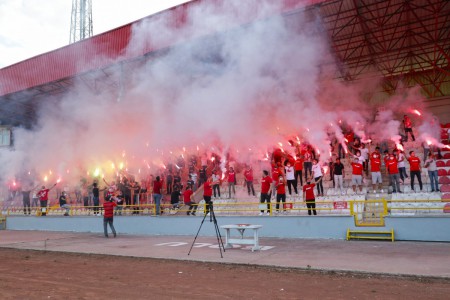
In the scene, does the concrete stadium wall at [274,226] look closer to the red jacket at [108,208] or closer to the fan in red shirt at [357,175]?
the red jacket at [108,208]

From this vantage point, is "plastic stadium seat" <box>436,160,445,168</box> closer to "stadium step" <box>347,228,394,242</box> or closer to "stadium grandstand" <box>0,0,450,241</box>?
"stadium grandstand" <box>0,0,450,241</box>

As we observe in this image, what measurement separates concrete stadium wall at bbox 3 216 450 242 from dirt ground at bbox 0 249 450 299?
4155 millimetres

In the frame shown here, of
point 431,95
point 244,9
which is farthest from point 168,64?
point 431,95

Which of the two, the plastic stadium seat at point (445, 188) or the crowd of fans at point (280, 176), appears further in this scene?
the crowd of fans at point (280, 176)

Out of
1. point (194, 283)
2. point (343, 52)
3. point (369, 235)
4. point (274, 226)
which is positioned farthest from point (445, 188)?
point (194, 283)

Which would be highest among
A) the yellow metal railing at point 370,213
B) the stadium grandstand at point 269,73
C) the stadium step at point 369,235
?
the stadium grandstand at point 269,73

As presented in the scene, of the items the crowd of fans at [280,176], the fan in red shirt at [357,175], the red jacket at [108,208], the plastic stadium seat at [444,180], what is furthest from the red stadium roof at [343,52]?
the red jacket at [108,208]

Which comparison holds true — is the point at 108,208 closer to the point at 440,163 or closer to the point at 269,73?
the point at 269,73

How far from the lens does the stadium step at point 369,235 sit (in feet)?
29.9

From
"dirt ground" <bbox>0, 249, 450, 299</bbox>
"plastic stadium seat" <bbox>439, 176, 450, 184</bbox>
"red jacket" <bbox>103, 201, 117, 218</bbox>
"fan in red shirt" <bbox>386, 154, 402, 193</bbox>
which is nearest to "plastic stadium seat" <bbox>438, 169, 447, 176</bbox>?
"plastic stadium seat" <bbox>439, 176, 450, 184</bbox>

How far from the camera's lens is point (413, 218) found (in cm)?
896

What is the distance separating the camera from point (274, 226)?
10.7 metres

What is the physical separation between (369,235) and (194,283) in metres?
5.85

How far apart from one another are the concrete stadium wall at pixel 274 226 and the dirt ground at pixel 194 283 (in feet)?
13.6
